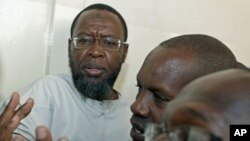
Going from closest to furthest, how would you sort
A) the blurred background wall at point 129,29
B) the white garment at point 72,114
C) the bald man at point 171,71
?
the bald man at point 171,71, the white garment at point 72,114, the blurred background wall at point 129,29

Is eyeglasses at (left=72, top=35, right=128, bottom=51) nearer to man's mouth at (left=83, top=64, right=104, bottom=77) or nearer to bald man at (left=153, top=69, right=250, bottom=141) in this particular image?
man's mouth at (left=83, top=64, right=104, bottom=77)

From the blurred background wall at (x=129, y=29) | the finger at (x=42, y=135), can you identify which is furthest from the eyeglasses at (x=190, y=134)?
the blurred background wall at (x=129, y=29)

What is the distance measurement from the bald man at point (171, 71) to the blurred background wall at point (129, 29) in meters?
1.02

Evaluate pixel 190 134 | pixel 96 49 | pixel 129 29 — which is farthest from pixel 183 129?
pixel 129 29

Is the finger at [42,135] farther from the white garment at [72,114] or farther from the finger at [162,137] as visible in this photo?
the white garment at [72,114]

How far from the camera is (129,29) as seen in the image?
7.09 ft

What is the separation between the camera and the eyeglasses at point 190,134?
1.80ft

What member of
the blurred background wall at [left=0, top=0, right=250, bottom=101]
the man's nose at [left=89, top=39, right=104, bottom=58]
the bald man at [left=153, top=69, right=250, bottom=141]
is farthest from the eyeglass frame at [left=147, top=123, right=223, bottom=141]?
the blurred background wall at [left=0, top=0, right=250, bottom=101]

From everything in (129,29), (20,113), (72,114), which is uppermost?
(129,29)

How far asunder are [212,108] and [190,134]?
5 cm

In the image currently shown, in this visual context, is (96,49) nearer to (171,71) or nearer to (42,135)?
(171,71)

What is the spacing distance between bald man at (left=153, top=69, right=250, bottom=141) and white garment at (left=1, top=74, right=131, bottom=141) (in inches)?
38.9

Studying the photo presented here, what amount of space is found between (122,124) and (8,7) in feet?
2.63

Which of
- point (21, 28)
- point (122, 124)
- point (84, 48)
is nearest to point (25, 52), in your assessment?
point (21, 28)
